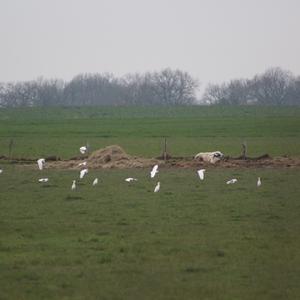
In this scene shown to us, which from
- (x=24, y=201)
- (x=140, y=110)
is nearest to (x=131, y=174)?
(x=24, y=201)

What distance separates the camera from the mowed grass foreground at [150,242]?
30.9 ft

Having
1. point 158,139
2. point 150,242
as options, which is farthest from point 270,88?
point 150,242

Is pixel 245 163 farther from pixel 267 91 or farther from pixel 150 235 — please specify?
pixel 267 91

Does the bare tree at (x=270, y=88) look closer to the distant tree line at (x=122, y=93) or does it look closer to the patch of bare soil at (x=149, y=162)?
the distant tree line at (x=122, y=93)

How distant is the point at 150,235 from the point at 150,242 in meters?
0.77

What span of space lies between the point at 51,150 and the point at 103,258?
31.6 meters

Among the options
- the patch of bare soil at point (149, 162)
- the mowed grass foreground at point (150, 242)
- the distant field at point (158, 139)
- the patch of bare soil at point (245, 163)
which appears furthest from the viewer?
the distant field at point (158, 139)

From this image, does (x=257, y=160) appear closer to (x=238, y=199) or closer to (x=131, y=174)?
(x=131, y=174)

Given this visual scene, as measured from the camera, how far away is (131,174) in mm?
28297

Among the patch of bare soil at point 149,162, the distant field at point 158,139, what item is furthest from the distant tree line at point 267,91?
the patch of bare soil at point 149,162

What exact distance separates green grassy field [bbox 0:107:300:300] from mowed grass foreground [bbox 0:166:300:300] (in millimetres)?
19

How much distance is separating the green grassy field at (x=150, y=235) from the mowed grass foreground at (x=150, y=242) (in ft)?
0.06

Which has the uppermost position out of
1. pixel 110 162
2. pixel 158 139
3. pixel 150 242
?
pixel 158 139

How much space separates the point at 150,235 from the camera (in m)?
13.4
